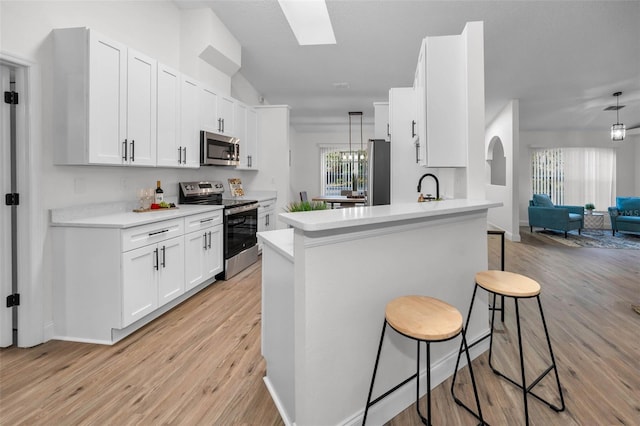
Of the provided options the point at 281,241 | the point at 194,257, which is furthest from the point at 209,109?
the point at 281,241

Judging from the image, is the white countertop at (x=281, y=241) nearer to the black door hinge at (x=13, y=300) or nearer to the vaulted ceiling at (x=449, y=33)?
the black door hinge at (x=13, y=300)

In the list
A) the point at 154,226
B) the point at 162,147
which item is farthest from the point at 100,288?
the point at 162,147

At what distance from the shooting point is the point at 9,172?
222 cm

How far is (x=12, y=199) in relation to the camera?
87.7 inches

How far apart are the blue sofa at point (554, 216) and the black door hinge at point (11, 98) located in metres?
8.67

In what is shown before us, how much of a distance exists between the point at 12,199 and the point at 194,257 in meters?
1.40

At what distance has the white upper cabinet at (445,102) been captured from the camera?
2.67m

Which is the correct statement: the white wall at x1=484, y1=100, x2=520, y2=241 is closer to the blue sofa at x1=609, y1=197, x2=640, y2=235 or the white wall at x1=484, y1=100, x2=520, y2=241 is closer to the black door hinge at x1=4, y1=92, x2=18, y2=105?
the blue sofa at x1=609, y1=197, x2=640, y2=235

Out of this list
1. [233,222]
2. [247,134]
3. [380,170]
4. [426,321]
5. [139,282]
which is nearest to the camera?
[426,321]

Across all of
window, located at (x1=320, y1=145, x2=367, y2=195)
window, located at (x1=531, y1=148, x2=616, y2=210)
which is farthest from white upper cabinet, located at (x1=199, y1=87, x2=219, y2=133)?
window, located at (x1=531, y1=148, x2=616, y2=210)

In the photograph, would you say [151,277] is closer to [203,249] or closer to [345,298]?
[203,249]

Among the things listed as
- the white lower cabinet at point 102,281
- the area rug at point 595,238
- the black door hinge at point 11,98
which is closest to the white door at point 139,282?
the white lower cabinet at point 102,281

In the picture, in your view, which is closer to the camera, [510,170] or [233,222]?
[233,222]

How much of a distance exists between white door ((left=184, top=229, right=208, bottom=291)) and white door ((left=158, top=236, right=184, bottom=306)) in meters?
0.07
